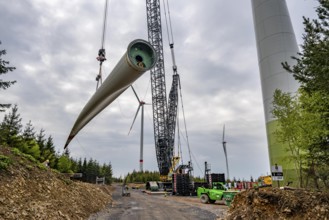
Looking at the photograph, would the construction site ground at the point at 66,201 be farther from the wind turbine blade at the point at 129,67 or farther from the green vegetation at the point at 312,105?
the wind turbine blade at the point at 129,67

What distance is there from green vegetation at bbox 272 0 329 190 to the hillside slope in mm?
14281

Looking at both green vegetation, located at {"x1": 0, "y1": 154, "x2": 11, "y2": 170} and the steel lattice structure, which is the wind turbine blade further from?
the steel lattice structure

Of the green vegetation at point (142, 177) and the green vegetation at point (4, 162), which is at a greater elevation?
the green vegetation at point (4, 162)

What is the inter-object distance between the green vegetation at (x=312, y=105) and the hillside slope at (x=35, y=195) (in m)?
14.3

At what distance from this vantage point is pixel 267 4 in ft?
136

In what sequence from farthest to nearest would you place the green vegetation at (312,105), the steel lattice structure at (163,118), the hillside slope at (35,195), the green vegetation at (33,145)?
the steel lattice structure at (163,118) → the green vegetation at (33,145) → the green vegetation at (312,105) → the hillside slope at (35,195)

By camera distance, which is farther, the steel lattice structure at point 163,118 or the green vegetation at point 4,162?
the steel lattice structure at point 163,118

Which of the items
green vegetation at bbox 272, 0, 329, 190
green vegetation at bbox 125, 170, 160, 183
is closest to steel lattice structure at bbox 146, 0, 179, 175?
green vegetation at bbox 125, 170, 160, 183

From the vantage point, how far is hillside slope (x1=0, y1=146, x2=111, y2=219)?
10509 millimetres

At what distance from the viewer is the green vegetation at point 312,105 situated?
11.8 m

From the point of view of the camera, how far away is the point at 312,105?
1587cm

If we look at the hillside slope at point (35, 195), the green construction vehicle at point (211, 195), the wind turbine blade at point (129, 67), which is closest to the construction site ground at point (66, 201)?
the hillside slope at point (35, 195)

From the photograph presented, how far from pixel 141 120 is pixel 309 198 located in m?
26.2

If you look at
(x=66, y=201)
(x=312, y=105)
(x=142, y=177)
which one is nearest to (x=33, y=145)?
(x=66, y=201)
